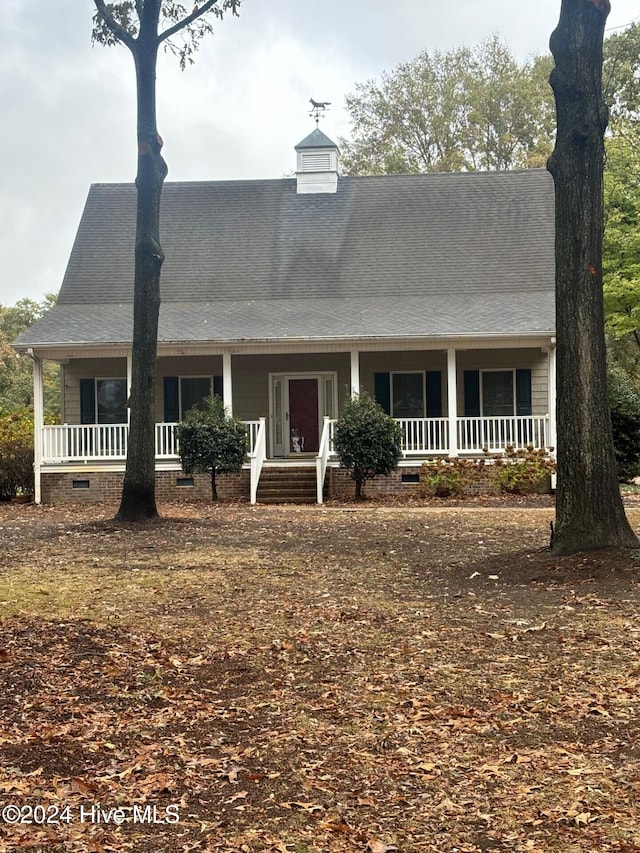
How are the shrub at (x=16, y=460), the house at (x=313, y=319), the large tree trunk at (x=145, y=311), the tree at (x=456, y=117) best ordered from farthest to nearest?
the tree at (x=456, y=117)
the shrub at (x=16, y=460)
the house at (x=313, y=319)
the large tree trunk at (x=145, y=311)

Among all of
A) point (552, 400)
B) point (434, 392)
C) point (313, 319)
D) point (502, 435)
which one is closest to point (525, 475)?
point (552, 400)

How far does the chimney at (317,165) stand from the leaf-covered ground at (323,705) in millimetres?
17172

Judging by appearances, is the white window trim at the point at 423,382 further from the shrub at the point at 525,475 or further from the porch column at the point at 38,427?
the porch column at the point at 38,427

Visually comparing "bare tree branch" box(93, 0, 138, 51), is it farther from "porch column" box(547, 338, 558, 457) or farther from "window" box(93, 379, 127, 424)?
"porch column" box(547, 338, 558, 457)

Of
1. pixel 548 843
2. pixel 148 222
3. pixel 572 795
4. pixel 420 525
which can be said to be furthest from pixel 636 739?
pixel 148 222

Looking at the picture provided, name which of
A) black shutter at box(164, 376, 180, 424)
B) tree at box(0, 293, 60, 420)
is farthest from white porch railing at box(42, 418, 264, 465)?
tree at box(0, 293, 60, 420)

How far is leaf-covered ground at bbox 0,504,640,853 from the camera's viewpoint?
4102mm

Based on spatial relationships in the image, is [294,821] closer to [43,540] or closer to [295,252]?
[43,540]

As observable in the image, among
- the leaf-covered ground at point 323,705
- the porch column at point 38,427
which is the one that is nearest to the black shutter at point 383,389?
the porch column at point 38,427

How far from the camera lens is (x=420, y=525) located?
14039 mm

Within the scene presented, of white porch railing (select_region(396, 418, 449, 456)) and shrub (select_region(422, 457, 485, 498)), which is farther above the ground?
white porch railing (select_region(396, 418, 449, 456))

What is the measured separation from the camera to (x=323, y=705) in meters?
5.62

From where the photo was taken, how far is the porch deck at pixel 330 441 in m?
20.3

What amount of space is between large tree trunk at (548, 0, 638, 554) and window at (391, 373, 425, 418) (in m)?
13.0
